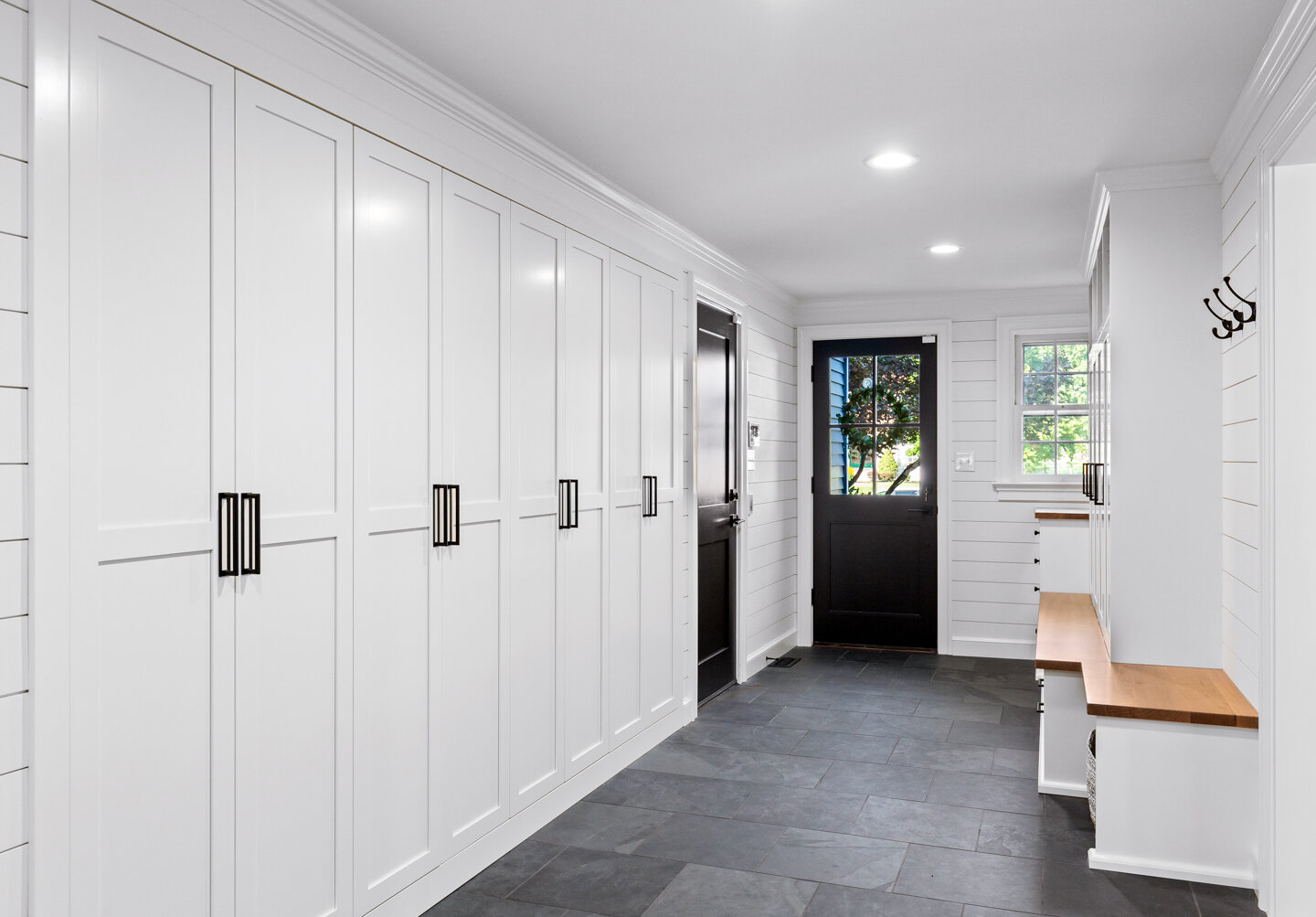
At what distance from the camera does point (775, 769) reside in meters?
4.06

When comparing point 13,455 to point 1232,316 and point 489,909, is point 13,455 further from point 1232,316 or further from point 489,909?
point 1232,316

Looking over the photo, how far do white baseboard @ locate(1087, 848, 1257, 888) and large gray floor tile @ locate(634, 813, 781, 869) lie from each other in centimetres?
103

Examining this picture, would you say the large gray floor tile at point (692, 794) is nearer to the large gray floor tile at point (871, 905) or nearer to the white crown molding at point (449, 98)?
the large gray floor tile at point (871, 905)

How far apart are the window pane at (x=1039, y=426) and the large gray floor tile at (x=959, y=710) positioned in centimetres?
202

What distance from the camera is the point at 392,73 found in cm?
259

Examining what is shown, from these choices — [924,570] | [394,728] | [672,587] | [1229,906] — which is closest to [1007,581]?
[924,570]

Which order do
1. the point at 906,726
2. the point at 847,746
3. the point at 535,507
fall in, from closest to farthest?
the point at 535,507
the point at 847,746
the point at 906,726

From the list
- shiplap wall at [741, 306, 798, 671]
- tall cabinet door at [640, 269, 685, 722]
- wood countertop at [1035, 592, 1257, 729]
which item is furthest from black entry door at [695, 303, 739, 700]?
wood countertop at [1035, 592, 1257, 729]

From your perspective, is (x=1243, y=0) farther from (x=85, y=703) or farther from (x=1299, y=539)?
(x=85, y=703)

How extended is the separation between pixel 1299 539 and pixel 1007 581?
3.82 m

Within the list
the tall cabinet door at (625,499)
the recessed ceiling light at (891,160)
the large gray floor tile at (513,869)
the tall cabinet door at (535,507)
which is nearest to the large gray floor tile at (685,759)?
the tall cabinet door at (625,499)

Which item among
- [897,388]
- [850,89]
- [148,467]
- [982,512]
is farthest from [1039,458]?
[148,467]

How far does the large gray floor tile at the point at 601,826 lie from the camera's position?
327cm

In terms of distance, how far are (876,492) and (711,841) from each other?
3752mm
